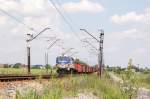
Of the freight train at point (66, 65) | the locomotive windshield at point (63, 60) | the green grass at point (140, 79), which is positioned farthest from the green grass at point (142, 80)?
the locomotive windshield at point (63, 60)

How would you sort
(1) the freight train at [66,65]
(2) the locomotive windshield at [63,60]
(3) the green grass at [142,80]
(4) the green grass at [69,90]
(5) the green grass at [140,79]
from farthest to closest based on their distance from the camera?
1. (2) the locomotive windshield at [63,60]
2. (1) the freight train at [66,65]
3. (3) the green grass at [142,80]
4. (5) the green grass at [140,79]
5. (4) the green grass at [69,90]

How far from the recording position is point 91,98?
2353 cm

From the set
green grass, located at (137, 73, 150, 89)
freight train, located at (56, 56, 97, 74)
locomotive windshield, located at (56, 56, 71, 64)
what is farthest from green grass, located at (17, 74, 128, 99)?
locomotive windshield, located at (56, 56, 71, 64)

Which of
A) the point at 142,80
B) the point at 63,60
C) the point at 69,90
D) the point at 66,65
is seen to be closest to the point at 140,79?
→ the point at 69,90

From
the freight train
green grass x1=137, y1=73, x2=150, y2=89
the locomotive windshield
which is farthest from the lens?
the locomotive windshield

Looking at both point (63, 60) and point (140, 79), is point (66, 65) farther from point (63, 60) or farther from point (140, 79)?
point (140, 79)

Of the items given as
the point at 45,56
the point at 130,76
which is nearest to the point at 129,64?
the point at 130,76

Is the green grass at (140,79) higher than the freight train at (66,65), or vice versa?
the freight train at (66,65)

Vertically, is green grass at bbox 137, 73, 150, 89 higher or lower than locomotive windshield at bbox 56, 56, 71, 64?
lower

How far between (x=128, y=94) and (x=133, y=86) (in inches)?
31.3

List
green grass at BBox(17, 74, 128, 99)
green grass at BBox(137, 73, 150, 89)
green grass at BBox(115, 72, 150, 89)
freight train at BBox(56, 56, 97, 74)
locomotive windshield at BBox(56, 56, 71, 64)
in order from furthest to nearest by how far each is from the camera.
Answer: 1. locomotive windshield at BBox(56, 56, 71, 64)
2. freight train at BBox(56, 56, 97, 74)
3. green grass at BBox(137, 73, 150, 89)
4. green grass at BBox(115, 72, 150, 89)
5. green grass at BBox(17, 74, 128, 99)

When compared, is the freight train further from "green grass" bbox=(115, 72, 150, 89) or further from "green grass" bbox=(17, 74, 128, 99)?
"green grass" bbox=(17, 74, 128, 99)

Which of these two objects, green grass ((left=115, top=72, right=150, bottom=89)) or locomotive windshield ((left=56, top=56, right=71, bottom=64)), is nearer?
green grass ((left=115, top=72, right=150, bottom=89))

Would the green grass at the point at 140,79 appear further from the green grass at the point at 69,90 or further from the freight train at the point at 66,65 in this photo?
the freight train at the point at 66,65
